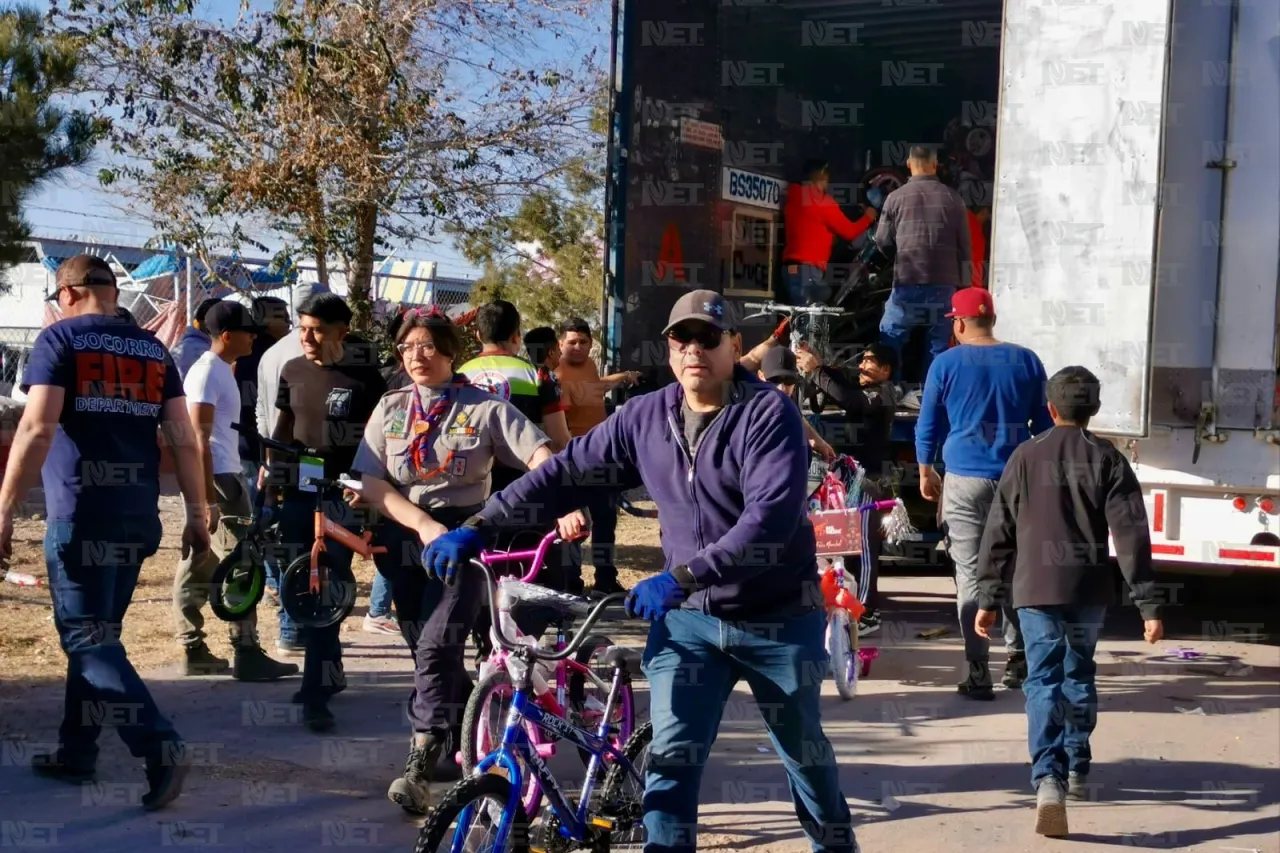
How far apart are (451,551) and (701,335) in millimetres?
872

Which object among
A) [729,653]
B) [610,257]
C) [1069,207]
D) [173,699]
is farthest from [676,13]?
[729,653]

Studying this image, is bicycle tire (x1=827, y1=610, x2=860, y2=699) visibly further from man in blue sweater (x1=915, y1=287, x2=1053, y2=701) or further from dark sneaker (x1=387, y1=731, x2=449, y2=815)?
dark sneaker (x1=387, y1=731, x2=449, y2=815)

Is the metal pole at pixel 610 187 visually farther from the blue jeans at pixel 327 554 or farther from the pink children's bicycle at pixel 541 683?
the pink children's bicycle at pixel 541 683

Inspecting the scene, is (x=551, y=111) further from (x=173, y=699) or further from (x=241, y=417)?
(x=173, y=699)

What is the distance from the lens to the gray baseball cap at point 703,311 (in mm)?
3990

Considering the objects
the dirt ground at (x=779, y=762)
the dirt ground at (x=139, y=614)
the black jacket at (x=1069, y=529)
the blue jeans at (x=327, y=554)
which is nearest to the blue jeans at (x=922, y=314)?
the dirt ground at (x=779, y=762)

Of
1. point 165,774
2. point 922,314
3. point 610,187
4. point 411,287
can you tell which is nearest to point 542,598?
point 165,774

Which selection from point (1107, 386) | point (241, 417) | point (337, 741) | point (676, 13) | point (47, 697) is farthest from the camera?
point (676, 13)

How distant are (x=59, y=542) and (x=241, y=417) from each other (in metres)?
2.98

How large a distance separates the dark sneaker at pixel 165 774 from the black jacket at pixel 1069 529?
2.98 m

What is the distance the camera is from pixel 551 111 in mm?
14633

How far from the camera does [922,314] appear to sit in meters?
9.80

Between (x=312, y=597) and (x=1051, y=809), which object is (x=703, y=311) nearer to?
(x=1051, y=809)

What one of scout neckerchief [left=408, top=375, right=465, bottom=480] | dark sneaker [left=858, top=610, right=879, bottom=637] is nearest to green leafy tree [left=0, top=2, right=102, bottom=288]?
scout neckerchief [left=408, top=375, right=465, bottom=480]
